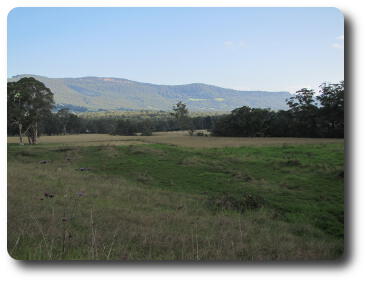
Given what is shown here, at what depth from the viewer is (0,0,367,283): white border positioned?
3520 mm

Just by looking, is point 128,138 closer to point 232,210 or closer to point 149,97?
point 149,97

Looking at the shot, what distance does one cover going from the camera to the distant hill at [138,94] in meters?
5.06

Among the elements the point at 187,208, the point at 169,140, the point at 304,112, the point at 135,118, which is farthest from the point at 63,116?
the point at 169,140

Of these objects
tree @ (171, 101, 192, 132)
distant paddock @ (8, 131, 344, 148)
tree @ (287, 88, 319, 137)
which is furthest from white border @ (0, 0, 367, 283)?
tree @ (171, 101, 192, 132)

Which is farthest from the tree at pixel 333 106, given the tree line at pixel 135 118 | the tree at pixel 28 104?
the tree at pixel 28 104

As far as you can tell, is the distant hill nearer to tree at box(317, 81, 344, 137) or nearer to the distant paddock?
tree at box(317, 81, 344, 137)

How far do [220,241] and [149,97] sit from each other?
3146mm

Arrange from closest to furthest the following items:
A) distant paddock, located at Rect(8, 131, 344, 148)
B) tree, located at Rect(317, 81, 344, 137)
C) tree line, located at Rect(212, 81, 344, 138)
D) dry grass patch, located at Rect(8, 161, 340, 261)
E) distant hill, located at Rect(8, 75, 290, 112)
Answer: dry grass patch, located at Rect(8, 161, 340, 261), tree, located at Rect(317, 81, 344, 137), tree line, located at Rect(212, 81, 344, 138), distant hill, located at Rect(8, 75, 290, 112), distant paddock, located at Rect(8, 131, 344, 148)

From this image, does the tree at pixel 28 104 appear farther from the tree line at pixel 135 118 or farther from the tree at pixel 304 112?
the tree at pixel 304 112

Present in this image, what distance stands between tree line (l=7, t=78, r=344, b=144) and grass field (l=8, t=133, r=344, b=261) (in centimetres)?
28

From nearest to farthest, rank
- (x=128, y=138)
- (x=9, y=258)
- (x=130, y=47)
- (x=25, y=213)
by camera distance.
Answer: (x=9, y=258) < (x=25, y=213) < (x=130, y=47) < (x=128, y=138)

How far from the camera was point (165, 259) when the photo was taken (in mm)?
3416

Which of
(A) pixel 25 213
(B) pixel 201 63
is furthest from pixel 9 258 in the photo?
(B) pixel 201 63

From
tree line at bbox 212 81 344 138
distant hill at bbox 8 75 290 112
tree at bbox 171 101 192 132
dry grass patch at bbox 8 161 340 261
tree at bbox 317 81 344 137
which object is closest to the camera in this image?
dry grass patch at bbox 8 161 340 261
